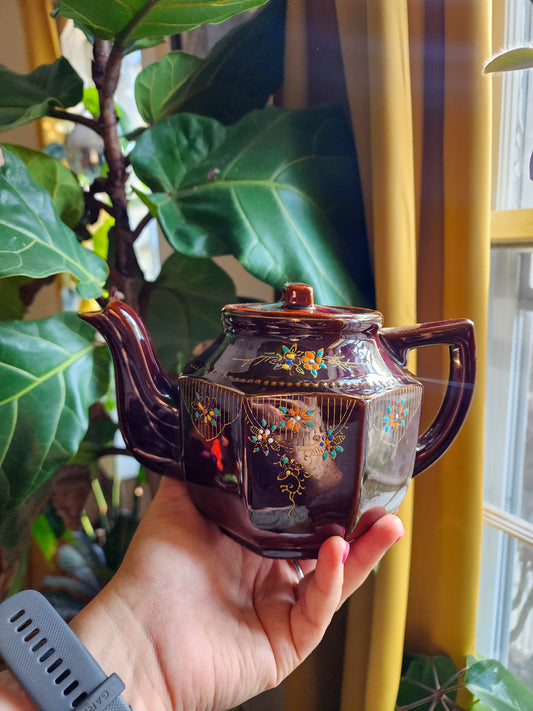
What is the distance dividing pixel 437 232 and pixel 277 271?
24cm

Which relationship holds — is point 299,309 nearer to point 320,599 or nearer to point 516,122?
point 320,599

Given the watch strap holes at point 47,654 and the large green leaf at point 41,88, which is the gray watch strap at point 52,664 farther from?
the large green leaf at point 41,88

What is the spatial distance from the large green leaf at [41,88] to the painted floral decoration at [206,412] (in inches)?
21.5

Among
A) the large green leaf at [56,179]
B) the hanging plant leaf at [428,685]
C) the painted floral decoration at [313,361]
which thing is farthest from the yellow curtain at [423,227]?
the large green leaf at [56,179]

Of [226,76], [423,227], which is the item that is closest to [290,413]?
[423,227]

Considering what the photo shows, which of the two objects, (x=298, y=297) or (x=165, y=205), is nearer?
(x=298, y=297)

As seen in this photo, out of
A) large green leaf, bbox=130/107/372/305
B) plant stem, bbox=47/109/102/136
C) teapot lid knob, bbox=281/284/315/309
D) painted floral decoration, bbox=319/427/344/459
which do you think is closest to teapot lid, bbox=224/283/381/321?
teapot lid knob, bbox=281/284/315/309

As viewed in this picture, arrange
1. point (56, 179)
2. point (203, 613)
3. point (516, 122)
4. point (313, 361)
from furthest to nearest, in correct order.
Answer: point (56, 179)
point (516, 122)
point (203, 613)
point (313, 361)

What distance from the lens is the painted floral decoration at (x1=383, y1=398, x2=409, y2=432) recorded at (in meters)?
0.44

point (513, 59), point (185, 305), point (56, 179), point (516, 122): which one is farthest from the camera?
point (185, 305)

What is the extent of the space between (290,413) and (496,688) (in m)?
0.62

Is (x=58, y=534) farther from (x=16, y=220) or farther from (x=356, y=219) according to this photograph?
(x=356, y=219)

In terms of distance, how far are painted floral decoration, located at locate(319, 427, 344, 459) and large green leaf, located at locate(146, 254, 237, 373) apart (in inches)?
19.1

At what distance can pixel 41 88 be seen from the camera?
30.5 inches
